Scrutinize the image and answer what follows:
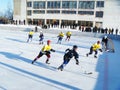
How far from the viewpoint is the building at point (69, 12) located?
1906 inches

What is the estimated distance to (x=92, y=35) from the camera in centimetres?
3306

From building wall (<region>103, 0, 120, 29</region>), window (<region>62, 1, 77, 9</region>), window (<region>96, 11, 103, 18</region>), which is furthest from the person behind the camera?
window (<region>62, 1, 77, 9</region>)

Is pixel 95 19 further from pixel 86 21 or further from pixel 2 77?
pixel 2 77

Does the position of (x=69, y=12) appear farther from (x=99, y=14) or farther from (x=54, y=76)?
(x=54, y=76)

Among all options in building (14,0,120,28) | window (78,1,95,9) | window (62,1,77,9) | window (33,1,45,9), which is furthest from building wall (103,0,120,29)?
window (33,1,45,9)

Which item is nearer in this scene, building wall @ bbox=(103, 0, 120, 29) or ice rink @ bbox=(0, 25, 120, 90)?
ice rink @ bbox=(0, 25, 120, 90)

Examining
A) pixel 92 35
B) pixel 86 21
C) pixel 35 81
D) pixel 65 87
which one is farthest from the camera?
pixel 86 21

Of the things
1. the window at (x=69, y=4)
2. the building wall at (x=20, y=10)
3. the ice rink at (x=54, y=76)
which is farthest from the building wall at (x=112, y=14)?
the ice rink at (x=54, y=76)

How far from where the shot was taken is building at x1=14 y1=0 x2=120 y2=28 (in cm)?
4841

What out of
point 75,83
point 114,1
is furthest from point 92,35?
point 75,83

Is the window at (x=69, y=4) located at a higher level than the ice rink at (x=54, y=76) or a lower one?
higher

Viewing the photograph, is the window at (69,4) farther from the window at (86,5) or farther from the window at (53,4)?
the window at (53,4)

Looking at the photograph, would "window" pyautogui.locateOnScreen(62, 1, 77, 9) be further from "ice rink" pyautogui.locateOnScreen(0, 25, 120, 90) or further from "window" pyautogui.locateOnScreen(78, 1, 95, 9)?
"ice rink" pyautogui.locateOnScreen(0, 25, 120, 90)

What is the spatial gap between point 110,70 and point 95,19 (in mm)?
39012
